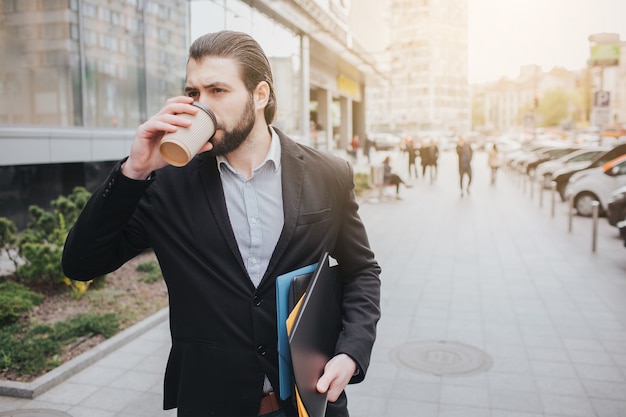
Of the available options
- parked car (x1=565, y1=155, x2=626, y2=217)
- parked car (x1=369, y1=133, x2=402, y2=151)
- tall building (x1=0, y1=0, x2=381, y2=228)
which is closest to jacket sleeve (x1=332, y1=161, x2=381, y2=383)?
tall building (x1=0, y1=0, x2=381, y2=228)

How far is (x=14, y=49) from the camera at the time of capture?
1195 centimetres

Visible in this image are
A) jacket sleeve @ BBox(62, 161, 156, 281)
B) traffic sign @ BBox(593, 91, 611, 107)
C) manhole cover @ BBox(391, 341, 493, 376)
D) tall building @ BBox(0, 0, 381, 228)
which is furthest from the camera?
traffic sign @ BBox(593, 91, 611, 107)

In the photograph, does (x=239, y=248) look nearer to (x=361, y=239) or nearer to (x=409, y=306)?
(x=361, y=239)

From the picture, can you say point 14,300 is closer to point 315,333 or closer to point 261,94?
point 261,94

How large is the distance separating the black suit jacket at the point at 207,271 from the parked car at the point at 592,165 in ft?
55.6

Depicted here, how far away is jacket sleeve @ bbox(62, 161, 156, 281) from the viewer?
1.88 metres

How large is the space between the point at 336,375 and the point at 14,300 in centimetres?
551

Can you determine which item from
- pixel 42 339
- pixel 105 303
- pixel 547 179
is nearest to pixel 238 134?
pixel 42 339

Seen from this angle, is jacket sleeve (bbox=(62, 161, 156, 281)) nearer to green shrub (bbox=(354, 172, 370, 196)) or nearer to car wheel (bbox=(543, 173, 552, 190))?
green shrub (bbox=(354, 172, 370, 196))

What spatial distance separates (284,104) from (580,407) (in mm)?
23234

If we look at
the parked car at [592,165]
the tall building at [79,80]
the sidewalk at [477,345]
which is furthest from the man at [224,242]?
the parked car at [592,165]

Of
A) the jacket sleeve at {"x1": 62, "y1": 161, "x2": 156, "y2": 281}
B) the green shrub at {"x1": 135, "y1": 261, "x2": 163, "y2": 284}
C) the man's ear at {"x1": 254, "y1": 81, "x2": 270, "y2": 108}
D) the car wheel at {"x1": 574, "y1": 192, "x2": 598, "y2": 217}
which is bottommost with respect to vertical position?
the green shrub at {"x1": 135, "y1": 261, "x2": 163, "y2": 284}

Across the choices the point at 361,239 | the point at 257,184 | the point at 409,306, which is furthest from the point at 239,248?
the point at 409,306

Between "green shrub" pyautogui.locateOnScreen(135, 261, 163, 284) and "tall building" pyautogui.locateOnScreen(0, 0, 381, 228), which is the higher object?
"tall building" pyautogui.locateOnScreen(0, 0, 381, 228)
